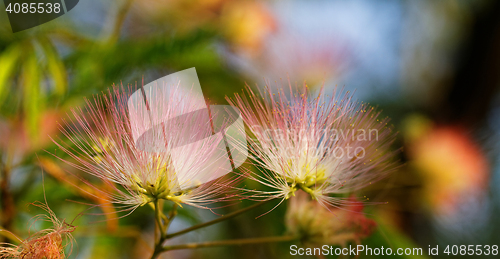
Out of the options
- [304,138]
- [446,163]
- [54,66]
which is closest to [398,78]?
[446,163]

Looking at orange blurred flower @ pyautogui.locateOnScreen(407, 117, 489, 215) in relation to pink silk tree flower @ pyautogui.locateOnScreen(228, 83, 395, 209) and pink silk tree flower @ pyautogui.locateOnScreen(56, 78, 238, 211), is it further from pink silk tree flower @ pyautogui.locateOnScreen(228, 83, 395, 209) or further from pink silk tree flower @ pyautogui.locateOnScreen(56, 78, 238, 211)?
pink silk tree flower @ pyautogui.locateOnScreen(56, 78, 238, 211)

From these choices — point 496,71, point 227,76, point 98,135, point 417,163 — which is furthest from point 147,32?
point 496,71

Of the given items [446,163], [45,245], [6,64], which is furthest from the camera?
[446,163]

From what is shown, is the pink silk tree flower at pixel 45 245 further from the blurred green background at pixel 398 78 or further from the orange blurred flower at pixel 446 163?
the orange blurred flower at pixel 446 163

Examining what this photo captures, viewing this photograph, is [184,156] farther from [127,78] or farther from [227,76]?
[227,76]

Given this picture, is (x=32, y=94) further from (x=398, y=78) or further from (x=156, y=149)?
(x=398, y=78)

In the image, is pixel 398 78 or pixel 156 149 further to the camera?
pixel 398 78
